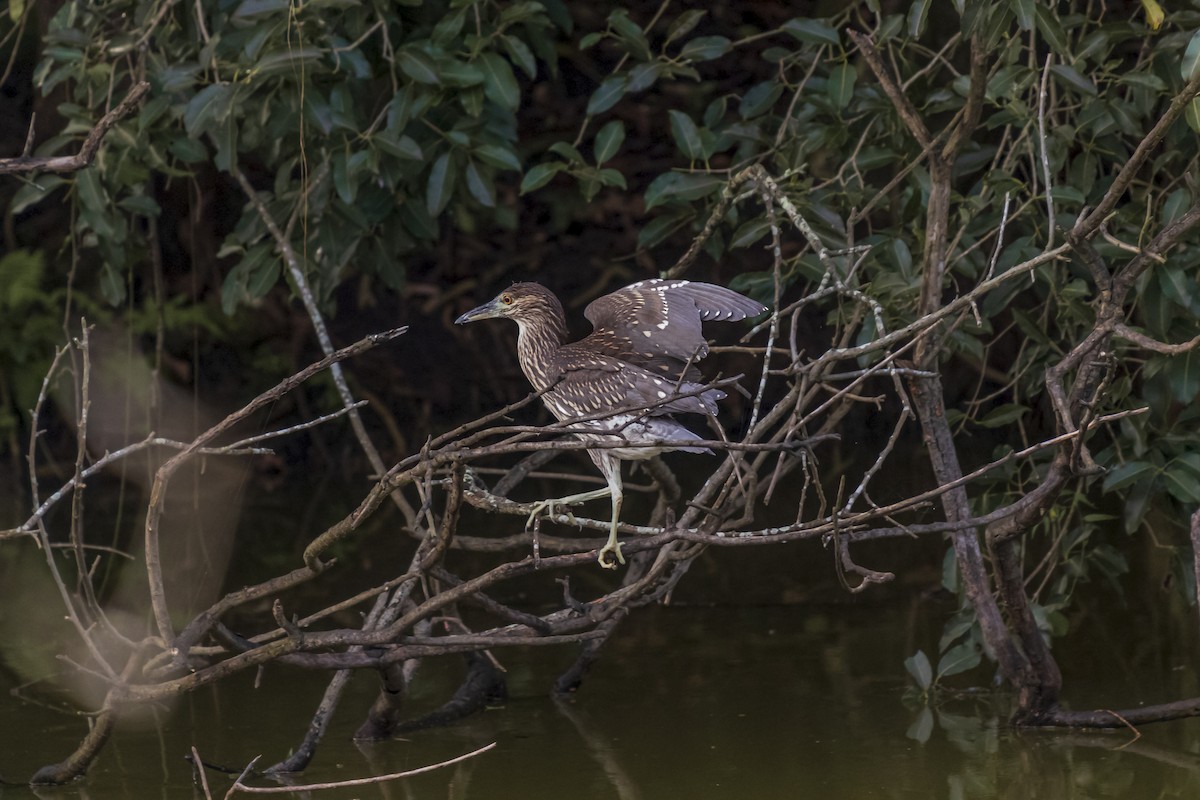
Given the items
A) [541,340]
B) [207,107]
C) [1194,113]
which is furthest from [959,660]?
[207,107]

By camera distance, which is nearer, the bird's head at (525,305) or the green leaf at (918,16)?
the green leaf at (918,16)

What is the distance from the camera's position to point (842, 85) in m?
3.78

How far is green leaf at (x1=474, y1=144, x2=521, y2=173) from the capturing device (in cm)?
385

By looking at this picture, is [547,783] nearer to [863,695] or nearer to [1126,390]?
[863,695]

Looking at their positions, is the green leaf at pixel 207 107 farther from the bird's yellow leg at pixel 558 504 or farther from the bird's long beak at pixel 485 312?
the bird's yellow leg at pixel 558 504

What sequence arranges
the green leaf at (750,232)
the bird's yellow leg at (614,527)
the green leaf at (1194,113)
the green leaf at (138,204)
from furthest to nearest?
the green leaf at (138,204) < the green leaf at (750,232) < the bird's yellow leg at (614,527) < the green leaf at (1194,113)

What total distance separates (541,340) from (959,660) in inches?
51.4

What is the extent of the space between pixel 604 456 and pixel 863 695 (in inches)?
48.4

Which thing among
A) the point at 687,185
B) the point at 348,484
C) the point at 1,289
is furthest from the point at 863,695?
the point at 1,289

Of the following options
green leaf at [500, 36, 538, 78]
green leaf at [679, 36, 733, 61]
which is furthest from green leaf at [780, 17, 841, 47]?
green leaf at [500, 36, 538, 78]

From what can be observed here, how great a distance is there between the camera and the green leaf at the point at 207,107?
3746 mm

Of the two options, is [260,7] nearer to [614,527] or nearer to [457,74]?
[457,74]

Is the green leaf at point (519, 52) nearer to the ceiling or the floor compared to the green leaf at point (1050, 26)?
nearer to the floor

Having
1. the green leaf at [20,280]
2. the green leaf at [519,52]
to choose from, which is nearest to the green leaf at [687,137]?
the green leaf at [519,52]
